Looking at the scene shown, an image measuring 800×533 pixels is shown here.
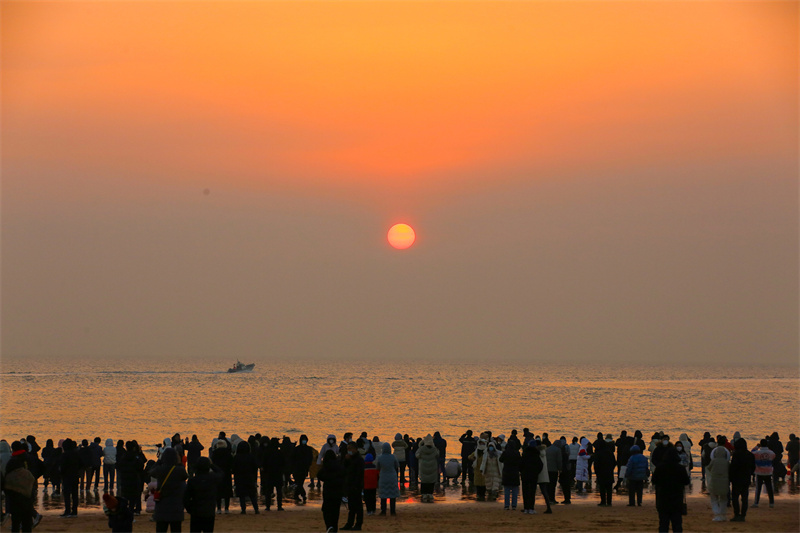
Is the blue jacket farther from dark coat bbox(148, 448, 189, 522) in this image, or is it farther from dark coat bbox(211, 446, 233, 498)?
dark coat bbox(148, 448, 189, 522)

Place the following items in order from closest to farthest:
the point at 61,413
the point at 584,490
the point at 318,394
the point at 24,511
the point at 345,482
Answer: the point at 24,511 < the point at 345,482 < the point at 584,490 < the point at 61,413 < the point at 318,394

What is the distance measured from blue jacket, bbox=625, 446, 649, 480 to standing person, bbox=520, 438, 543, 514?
210 cm

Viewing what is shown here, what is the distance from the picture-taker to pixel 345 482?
15523 mm

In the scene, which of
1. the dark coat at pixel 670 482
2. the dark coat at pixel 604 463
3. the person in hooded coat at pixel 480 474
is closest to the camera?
the dark coat at pixel 670 482

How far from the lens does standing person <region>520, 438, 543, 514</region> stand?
17.7 metres

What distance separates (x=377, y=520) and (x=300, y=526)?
1650 mm

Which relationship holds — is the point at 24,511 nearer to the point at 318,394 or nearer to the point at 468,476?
the point at 468,476

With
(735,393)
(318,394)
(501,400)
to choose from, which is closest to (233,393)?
(318,394)

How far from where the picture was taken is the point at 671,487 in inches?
552

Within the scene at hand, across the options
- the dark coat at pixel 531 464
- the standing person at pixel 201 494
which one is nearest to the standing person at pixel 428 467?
the dark coat at pixel 531 464

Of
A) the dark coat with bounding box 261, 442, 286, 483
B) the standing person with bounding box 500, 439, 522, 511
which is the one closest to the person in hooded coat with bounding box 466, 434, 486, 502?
the standing person with bounding box 500, 439, 522, 511

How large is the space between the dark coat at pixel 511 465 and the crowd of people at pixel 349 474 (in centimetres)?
2

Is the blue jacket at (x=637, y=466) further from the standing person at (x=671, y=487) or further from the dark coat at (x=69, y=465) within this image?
the dark coat at (x=69, y=465)

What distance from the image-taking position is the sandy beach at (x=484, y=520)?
16.2 m
